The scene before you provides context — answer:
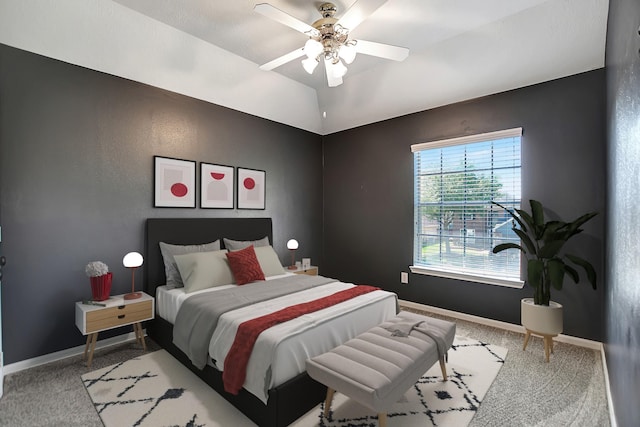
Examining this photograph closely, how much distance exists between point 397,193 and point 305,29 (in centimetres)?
265

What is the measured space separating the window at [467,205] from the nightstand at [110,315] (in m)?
3.30

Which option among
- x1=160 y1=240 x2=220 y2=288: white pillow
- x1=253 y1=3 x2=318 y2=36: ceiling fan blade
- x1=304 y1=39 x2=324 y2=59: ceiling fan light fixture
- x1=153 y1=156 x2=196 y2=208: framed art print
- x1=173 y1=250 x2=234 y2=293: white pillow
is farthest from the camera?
x1=153 y1=156 x2=196 y2=208: framed art print

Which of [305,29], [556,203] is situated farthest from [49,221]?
[556,203]

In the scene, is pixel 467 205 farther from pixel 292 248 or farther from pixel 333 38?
pixel 333 38

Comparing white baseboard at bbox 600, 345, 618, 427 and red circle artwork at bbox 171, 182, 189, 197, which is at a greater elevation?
red circle artwork at bbox 171, 182, 189, 197

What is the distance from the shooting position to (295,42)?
3250mm

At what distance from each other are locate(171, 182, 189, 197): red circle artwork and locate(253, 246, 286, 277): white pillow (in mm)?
1077

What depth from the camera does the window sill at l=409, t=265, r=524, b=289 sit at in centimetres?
334

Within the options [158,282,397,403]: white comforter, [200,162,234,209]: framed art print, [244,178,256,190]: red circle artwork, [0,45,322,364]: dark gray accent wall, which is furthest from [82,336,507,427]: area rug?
[244,178,256,190]: red circle artwork

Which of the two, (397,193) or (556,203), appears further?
(397,193)

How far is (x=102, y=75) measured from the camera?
2.93 metres

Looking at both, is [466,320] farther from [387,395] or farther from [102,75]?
[102,75]

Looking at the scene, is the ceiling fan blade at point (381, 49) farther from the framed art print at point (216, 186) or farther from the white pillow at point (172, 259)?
the white pillow at point (172, 259)

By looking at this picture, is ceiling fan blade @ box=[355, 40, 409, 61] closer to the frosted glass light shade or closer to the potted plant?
the frosted glass light shade
